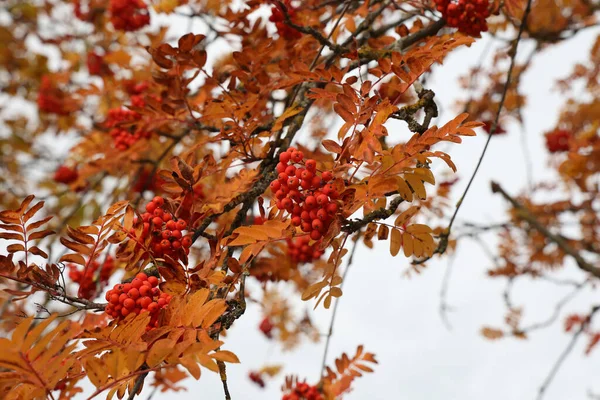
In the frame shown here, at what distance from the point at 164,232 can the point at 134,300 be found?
7.6 inches

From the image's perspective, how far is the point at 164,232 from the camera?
130cm

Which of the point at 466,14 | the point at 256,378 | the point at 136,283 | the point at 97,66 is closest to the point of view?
the point at 136,283

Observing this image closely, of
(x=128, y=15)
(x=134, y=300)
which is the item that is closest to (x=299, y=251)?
(x=134, y=300)

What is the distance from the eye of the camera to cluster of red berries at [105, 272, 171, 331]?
1203 mm

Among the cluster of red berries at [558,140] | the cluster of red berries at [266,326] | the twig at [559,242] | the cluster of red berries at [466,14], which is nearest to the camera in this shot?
the cluster of red berries at [466,14]

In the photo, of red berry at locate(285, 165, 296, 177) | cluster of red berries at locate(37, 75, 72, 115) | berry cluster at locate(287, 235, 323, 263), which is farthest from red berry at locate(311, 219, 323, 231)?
cluster of red berries at locate(37, 75, 72, 115)

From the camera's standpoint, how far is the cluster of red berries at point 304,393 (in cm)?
205

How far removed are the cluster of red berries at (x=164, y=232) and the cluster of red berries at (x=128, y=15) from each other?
82.9 inches

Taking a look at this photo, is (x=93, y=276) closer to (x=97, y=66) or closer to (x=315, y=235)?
(x=315, y=235)

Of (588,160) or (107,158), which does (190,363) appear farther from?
(588,160)

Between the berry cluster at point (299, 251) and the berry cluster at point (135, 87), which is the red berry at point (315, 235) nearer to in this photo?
the berry cluster at point (299, 251)

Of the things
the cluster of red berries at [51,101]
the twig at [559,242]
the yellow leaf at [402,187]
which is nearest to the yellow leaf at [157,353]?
the yellow leaf at [402,187]

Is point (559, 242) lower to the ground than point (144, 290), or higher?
higher

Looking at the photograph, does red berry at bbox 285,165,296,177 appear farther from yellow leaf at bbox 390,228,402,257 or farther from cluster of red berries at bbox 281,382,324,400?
cluster of red berries at bbox 281,382,324,400
